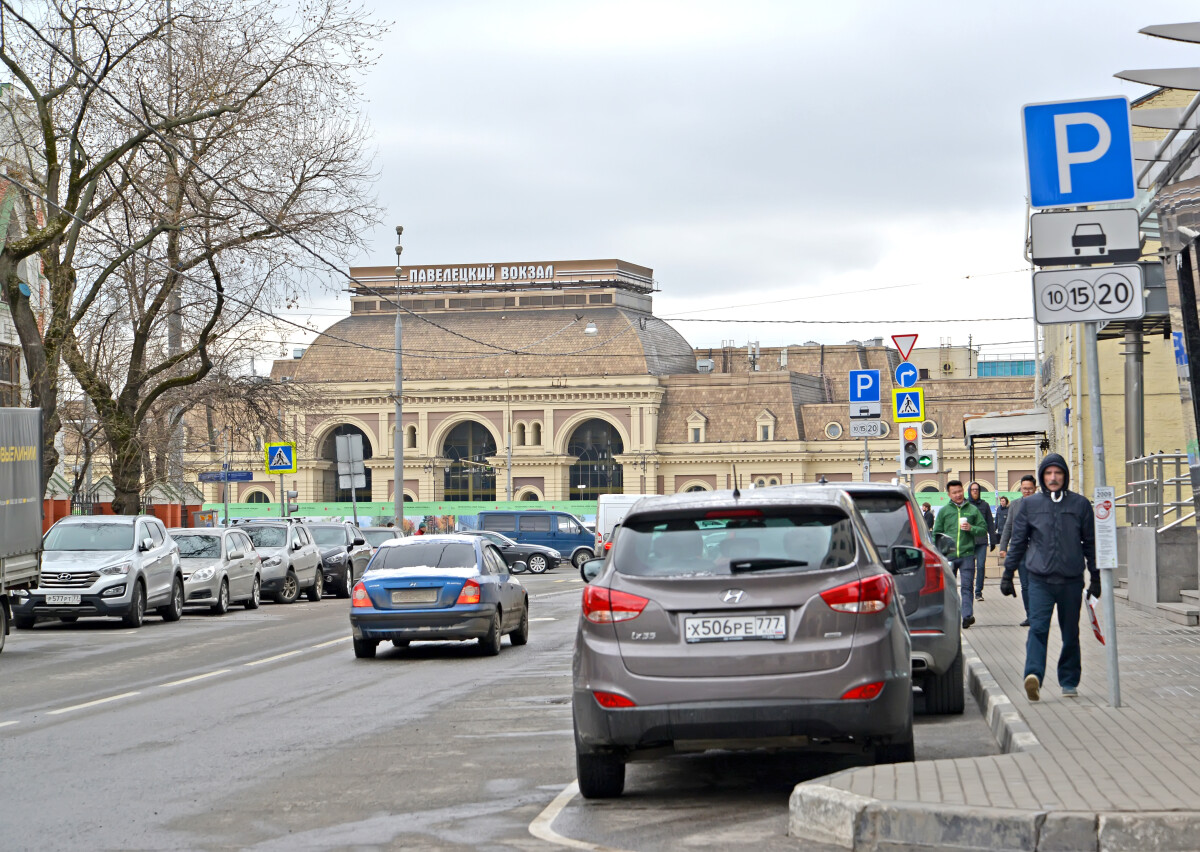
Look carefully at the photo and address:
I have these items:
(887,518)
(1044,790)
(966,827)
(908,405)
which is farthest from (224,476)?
(966,827)

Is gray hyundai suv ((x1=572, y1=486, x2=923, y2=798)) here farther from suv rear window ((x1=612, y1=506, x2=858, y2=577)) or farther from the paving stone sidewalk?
the paving stone sidewalk

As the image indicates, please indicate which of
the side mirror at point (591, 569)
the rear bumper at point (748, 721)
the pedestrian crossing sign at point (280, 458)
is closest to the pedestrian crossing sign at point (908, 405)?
the side mirror at point (591, 569)

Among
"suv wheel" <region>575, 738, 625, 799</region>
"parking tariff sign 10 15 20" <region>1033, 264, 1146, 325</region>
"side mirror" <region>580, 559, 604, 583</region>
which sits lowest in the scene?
"suv wheel" <region>575, 738, 625, 799</region>

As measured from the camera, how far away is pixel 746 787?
906 cm

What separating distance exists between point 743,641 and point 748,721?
0.40m

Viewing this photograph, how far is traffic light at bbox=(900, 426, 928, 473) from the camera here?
27.5m

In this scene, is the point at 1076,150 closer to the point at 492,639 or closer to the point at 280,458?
the point at 492,639

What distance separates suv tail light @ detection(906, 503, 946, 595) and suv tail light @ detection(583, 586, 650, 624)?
Result: 174 inches

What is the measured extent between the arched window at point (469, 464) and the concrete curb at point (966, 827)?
10782 centimetres

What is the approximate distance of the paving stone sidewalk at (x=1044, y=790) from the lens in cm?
677

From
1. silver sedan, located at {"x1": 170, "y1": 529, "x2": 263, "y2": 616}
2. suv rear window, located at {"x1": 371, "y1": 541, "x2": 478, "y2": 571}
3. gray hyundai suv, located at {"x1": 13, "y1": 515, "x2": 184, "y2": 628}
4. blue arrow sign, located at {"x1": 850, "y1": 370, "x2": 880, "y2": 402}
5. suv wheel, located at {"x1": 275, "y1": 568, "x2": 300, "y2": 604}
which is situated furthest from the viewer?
suv wheel, located at {"x1": 275, "y1": 568, "x2": 300, "y2": 604}

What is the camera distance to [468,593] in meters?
19.1

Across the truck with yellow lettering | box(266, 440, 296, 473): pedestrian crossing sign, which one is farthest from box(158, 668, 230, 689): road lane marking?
box(266, 440, 296, 473): pedestrian crossing sign

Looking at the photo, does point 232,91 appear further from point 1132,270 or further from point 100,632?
point 1132,270
